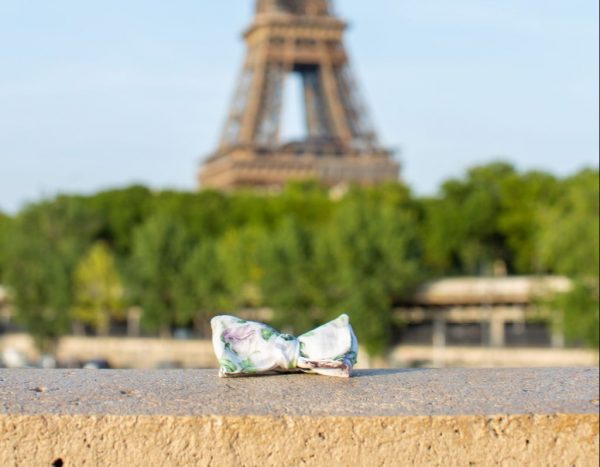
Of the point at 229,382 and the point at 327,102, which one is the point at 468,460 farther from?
the point at 327,102

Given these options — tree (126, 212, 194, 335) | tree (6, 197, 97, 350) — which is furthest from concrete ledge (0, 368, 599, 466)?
tree (6, 197, 97, 350)

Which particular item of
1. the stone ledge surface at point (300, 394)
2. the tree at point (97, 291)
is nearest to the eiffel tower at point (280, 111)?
the tree at point (97, 291)

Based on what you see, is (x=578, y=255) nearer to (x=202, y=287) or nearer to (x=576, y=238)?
(x=576, y=238)

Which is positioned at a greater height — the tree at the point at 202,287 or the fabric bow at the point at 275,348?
the tree at the point at 202,287

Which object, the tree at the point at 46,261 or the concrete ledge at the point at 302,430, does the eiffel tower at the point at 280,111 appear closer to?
the tree at the point at 46,261

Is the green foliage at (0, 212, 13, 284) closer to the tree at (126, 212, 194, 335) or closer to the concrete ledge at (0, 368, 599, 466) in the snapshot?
the tree at (126, 212, 194, 335)
